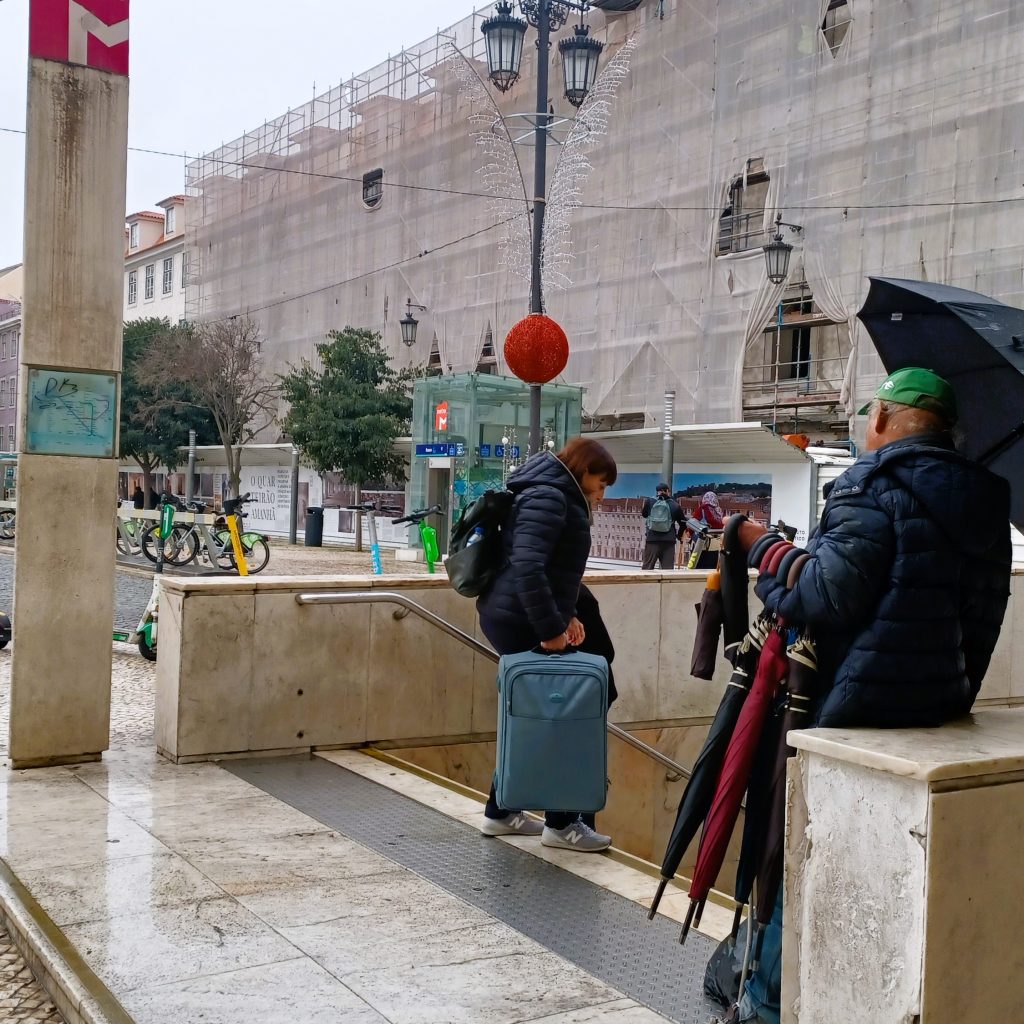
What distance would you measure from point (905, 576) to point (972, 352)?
0.92 m

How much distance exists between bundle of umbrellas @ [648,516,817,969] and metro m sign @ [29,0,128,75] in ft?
14.3

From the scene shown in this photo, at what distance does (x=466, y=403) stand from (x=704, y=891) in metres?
21.4

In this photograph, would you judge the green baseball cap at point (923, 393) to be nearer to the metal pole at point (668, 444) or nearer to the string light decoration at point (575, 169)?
the metal pole at point (668, 444)

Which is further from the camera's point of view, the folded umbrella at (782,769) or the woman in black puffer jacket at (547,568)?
the woman in black puffer jacket at (547,568)

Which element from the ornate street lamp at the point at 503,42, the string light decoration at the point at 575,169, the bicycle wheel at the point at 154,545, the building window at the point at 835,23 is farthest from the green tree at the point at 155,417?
the ornate street lamp at the point at 503,42

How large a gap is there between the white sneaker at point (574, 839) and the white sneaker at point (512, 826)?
15cm

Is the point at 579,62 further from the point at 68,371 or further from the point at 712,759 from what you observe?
the point at 712,759

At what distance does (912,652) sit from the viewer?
9.21ft

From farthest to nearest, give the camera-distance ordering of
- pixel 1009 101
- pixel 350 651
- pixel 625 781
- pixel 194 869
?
1. pixel 1009 101
2. pixel 625 781
3. pixel 350 651
4. pixel 194 869

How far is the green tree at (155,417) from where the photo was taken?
138 feet

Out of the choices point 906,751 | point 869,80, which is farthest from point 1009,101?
point 906,751

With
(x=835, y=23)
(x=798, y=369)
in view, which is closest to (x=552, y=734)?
(x=835, y=23)

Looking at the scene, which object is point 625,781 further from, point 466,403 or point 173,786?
point 466,403

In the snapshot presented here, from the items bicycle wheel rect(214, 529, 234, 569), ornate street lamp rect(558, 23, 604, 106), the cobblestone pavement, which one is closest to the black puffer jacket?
the cobblestone pavement
